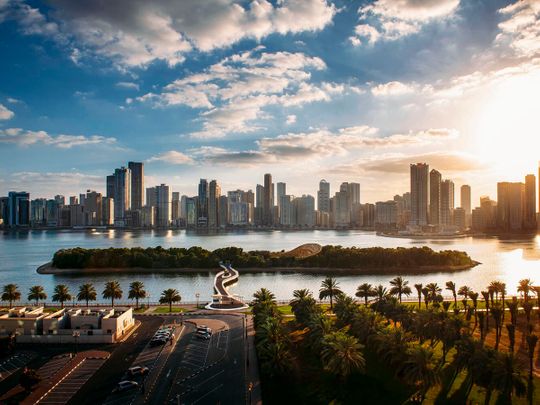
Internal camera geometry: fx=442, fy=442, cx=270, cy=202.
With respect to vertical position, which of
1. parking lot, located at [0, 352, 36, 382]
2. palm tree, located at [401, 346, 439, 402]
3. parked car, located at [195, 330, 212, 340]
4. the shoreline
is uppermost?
palm tree, located at [401, 346, 439, 402]

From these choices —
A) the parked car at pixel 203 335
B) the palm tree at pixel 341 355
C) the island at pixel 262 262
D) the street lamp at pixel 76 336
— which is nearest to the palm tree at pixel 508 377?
the palm tree at pixel 341 355

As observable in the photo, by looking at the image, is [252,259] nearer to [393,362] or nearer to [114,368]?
[114,368]

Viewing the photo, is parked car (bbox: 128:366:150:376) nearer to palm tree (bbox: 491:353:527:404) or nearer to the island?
palm tree (bbox: 491:353:527:404)

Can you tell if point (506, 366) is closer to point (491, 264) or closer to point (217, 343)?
point (217, 343)

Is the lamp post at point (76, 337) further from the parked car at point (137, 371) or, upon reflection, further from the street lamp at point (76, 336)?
→ the parked car at point (137, 371)

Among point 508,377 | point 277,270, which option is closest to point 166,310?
point 508,377

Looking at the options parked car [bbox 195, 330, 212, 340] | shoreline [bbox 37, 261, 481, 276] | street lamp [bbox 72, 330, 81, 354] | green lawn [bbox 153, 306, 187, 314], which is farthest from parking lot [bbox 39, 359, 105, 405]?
shoreline [bbox 37, 261, 481, 276]
